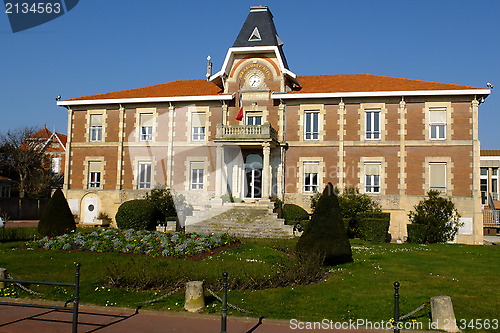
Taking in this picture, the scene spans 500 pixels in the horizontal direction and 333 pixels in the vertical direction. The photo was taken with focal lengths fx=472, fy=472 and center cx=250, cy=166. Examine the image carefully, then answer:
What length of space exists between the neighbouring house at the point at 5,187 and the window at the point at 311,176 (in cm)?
3335

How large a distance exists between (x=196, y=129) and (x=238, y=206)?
6605mm

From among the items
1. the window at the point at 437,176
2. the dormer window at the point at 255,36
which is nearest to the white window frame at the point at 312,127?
the dormer window at the point at 255,36

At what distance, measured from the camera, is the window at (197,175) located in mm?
29875

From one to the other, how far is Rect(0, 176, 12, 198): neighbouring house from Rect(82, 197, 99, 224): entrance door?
826 inches

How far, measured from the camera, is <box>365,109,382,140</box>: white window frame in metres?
27.8

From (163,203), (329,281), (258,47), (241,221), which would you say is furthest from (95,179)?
(329,281)

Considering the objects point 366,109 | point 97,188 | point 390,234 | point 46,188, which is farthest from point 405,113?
point 46,188

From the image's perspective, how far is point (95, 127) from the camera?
31797 mm

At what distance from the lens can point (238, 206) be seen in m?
26.7

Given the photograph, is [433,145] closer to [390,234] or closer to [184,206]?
[390,234]

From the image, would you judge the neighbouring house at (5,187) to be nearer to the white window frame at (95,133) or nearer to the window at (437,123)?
the white window frame at (95,133)

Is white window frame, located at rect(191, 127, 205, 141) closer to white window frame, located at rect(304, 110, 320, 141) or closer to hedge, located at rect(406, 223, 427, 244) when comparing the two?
white window frame, located at rect(304, 110, 320, 141)

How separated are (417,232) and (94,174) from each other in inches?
806

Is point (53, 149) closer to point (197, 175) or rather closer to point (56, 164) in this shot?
point (56, 164)
